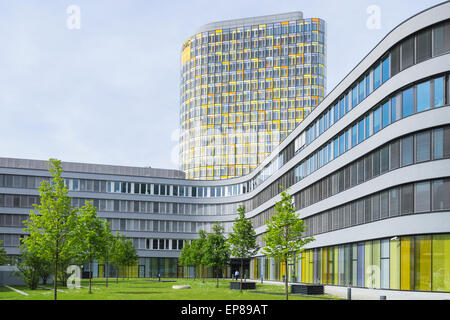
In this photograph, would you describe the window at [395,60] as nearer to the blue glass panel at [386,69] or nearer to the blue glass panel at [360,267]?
the blue glass panel at [386,69]

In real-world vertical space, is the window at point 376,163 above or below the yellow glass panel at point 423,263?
above

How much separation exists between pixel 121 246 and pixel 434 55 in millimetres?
51723

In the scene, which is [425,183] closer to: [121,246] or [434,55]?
[434,55]

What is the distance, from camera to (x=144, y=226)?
98500 millimetres

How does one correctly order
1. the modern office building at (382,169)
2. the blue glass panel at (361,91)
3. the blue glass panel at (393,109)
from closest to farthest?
the modern office building at (382,169) → the blue glass panel at (393,109) → the blue glass panel at (361,91)

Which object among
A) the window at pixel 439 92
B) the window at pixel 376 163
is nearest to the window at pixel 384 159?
the window at pixel 376 163

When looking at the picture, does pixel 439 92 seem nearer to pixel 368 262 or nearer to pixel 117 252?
pixel 368 262

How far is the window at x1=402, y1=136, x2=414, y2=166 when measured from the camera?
3491 centimetres

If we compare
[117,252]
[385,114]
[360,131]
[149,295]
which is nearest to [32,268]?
[149,295]

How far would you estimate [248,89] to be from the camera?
5039 inches

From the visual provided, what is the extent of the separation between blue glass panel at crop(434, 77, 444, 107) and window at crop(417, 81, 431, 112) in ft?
1.68

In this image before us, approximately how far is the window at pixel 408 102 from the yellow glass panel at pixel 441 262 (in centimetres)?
814

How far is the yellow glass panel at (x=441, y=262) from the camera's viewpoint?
104 feet

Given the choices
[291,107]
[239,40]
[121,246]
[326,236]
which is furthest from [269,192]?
[239,40]
